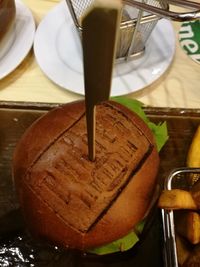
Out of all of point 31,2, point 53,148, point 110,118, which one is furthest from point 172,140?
point 31,2

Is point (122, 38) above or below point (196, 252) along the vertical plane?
above

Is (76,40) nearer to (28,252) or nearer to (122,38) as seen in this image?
(122,38)

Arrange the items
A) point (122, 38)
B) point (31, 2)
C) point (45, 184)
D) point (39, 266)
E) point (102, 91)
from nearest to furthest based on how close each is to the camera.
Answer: point (102, 91) < point (45, 184) < point (39, 266) < point (122, 38) < point (31, 2)

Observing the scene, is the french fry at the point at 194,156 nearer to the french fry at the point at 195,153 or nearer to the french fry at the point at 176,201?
the french fry at the point at 195,153

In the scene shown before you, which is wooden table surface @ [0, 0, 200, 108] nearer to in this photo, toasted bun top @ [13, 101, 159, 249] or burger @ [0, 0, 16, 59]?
burger @ [0, 0, 16, 59]

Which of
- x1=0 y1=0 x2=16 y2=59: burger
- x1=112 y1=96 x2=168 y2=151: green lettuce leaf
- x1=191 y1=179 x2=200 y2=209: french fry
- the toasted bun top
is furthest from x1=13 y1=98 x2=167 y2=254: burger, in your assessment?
x1=0 y1=0 x2=16 y2=59: burger

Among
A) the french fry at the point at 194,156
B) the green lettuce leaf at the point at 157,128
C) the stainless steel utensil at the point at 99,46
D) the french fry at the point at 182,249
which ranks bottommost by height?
the french fry at the point at 182,249

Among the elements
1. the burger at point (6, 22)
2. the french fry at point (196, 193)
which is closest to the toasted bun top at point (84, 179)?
the french fry at point (196, 193)
